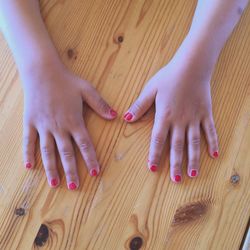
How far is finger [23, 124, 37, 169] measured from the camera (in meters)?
0.58

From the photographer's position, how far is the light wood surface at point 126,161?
551 millimetres

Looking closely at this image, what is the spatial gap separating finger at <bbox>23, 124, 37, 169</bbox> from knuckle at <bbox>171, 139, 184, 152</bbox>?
24 centimetres

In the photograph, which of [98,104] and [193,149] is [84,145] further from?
[193,149]

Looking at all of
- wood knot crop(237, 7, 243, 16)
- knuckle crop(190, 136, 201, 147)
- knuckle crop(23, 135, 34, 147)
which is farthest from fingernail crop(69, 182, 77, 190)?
wood knot crop(237, 7, 243, 16)

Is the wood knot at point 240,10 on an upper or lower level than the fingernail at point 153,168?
upper

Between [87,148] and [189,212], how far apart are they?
20 cm

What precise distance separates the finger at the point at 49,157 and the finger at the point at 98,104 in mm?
91

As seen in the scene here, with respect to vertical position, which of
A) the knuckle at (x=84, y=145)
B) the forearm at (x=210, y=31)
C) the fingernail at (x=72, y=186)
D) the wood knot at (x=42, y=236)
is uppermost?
the forearm at (x=210, y=31)

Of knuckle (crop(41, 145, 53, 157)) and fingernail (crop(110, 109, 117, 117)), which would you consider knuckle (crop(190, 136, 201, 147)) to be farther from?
knuckle (crop(41, 145, 53, 157))

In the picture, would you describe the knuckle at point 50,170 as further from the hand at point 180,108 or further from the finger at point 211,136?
the finger at point 211,136

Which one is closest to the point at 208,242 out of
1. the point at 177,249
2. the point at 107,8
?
the point at 177,249

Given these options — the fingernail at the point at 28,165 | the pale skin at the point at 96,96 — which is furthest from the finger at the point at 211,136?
the fingernail at the point at 28,165

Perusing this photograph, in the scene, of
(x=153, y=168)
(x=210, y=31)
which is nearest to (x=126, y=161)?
(x=153, y=168)

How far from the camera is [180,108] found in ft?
1.95
